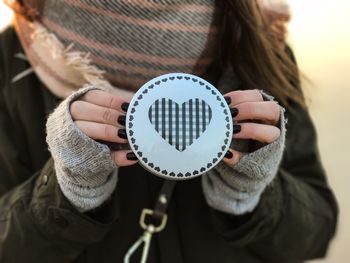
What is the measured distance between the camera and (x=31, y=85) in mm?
671

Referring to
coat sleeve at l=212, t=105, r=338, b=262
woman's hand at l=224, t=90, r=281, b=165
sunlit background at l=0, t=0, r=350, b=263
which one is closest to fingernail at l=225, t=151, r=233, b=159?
woman's hand at l=224, t=90, r=281, b=165

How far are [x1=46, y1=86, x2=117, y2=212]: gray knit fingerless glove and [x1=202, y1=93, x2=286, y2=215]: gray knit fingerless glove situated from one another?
11 centimetres

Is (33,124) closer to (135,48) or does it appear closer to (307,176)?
(135,48)

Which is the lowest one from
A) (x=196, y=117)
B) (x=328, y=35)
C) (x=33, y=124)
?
(x=328, y=35)

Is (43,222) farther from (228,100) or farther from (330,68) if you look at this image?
(330,68)

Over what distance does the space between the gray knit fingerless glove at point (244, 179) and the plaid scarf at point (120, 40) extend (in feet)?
0.45

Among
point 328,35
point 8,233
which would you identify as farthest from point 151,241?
point 328,35

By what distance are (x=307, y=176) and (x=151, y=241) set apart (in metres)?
0.24

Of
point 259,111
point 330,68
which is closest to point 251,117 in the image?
point 259,111

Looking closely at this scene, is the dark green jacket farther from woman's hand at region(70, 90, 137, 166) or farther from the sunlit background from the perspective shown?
the sunlit background

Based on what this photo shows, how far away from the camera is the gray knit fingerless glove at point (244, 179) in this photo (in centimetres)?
49

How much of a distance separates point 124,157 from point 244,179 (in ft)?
0.45

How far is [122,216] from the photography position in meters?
0.64

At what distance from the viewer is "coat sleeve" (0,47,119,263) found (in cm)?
56
